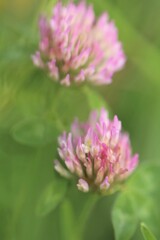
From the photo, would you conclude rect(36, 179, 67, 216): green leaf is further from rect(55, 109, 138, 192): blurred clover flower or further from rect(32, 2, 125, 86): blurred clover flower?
rect(32, 2, 125, 86): blurred clover flower

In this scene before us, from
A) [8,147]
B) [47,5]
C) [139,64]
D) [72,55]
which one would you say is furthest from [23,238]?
[139,64]

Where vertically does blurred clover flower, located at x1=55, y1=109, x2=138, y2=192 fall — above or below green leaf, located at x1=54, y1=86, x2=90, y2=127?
below

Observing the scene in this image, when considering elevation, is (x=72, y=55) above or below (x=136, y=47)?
below

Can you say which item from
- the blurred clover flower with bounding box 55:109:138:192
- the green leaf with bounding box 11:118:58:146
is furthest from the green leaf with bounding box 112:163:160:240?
the green leaf with bounding box 11:118:58:146

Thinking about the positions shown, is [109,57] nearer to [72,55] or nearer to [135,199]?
[72,55]

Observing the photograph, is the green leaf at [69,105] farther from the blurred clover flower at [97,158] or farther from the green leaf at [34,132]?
the blurred clover flower at [97,158]

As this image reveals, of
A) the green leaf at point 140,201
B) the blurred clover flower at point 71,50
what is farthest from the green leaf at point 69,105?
the green leaf at point 140,201

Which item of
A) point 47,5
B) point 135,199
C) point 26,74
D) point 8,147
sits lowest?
point 135,199
